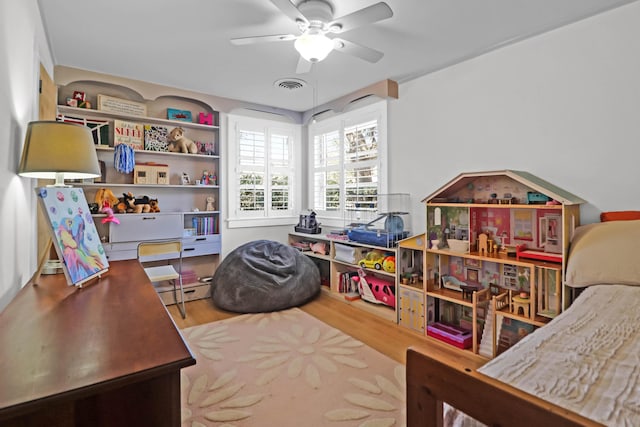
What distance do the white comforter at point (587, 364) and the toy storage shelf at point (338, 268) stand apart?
69.5 inches

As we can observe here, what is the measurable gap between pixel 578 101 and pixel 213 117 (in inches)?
143

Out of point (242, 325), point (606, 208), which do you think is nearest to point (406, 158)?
point (606, 208)

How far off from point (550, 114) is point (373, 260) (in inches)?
→ 75.1

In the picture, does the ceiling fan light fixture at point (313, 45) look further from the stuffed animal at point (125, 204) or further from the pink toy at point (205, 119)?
the stuffed animal at point (125, 204)

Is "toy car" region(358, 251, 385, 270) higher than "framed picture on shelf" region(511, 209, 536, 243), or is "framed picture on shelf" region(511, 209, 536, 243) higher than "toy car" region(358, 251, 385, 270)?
"framed picture on shelf" region(511, 209, 536, 243)

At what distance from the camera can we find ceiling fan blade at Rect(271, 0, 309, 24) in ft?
5.73

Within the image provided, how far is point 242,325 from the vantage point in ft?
9.96

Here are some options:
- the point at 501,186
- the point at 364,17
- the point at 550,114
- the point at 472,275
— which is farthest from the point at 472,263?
the point at 364,17

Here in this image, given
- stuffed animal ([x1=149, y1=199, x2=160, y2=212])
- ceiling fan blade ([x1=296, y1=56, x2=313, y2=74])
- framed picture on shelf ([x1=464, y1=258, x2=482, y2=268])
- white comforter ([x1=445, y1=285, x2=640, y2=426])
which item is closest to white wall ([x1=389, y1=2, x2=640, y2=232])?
framed picture on shelf ([x1=464, y1=258, x2=482, y2=268])

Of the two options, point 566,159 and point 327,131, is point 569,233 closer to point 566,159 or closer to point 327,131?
point 566,159

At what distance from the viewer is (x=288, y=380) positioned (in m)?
2.14

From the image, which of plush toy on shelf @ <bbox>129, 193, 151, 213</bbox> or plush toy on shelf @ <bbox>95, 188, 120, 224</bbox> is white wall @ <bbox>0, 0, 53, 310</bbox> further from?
plush toy on shelf @ <bbox>129, 193, 151, 213</bbox>

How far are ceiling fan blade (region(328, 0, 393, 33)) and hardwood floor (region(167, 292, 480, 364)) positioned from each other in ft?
6.76

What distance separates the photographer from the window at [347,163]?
369 cm
